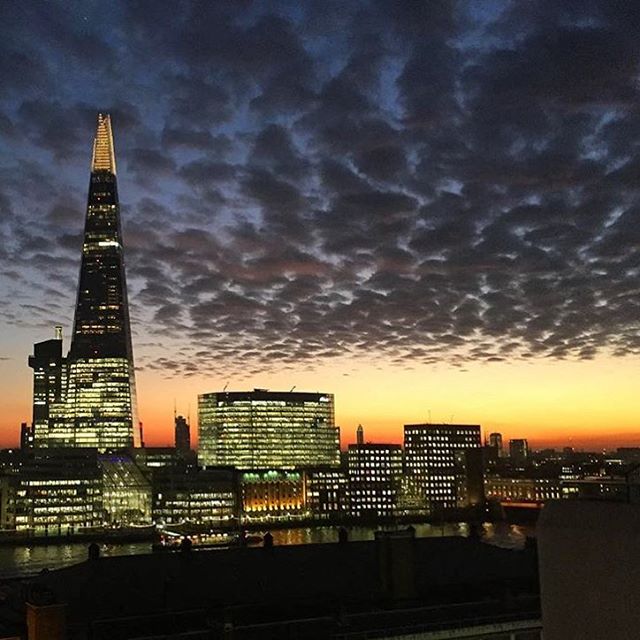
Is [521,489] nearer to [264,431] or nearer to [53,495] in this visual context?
[264,431]

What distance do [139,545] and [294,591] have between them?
86.3 m

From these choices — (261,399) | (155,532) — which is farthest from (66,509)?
(261,399)

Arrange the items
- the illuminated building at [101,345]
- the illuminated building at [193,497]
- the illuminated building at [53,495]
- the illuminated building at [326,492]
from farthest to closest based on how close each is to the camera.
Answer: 1. the illuminated building at [101,345]
2. the illuminated building at [326,492]
3. the illuminated building at [193,497]
4. the illuminated building at [53,495]

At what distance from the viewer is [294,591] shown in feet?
54.1

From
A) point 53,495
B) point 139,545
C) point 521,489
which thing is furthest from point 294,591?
point 521,489

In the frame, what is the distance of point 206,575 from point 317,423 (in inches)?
5975

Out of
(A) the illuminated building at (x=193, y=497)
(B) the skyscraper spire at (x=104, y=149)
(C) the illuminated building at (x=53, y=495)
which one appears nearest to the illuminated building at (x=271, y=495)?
(A) the illuminated building at (x=193, y=497)

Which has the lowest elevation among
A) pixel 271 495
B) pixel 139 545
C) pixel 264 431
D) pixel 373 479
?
pixel 139 545

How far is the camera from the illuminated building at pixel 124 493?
11469 centimetres

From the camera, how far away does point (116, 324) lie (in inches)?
6585

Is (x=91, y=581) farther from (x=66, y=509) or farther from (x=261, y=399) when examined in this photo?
(x=261, y=399)

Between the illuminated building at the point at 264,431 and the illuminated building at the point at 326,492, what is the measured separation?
21155 mm

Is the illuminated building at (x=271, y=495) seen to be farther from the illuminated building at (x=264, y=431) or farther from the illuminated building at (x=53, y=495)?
the illuminated building at (x=264, y=431)

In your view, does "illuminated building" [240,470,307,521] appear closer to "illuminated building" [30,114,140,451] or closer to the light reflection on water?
the light reflection on water
